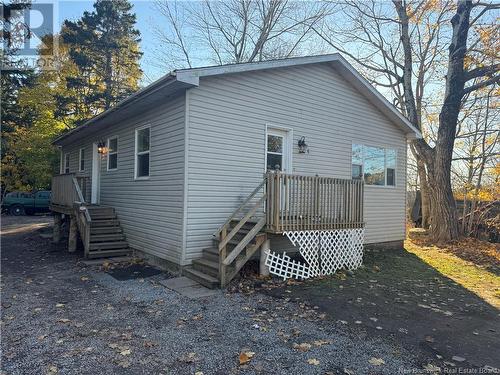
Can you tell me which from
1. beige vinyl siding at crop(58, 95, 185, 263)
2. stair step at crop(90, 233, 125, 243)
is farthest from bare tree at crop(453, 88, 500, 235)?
stair step at crop(90, 233, 125, 243)

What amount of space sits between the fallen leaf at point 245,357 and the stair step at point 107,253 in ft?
20.4

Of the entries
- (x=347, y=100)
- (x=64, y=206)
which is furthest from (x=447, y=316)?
(x=64, y=206)

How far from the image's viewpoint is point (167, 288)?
21.1 feet

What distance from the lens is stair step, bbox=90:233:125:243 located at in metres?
9.28

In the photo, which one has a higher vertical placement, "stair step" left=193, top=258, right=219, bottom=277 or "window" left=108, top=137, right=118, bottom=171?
"window" left=108, top=137, right=118, bottom=171

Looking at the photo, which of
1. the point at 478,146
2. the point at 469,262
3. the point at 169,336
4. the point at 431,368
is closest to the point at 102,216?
the point at 169,336

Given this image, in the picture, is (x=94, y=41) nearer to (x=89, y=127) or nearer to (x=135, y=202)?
(x=89, y=127)

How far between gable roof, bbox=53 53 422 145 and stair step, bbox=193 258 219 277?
3.49 meters

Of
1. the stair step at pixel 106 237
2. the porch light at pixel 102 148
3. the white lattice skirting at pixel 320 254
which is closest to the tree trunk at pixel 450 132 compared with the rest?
the white lattice skirting at pixel 320 254

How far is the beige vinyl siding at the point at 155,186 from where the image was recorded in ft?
24.1

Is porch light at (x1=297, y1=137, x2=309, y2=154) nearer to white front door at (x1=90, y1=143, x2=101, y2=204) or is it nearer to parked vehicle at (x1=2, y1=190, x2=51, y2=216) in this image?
white front door at (x1=90, y1=143, x2=101, y2=204)

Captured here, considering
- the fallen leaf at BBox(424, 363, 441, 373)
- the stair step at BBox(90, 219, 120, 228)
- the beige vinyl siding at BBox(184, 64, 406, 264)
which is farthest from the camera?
the stair step at BBox(90, 219, 120, 228)

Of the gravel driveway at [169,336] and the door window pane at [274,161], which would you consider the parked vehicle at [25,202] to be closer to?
the gravel driveway at [169,336]

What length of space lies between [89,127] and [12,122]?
60.0ft
